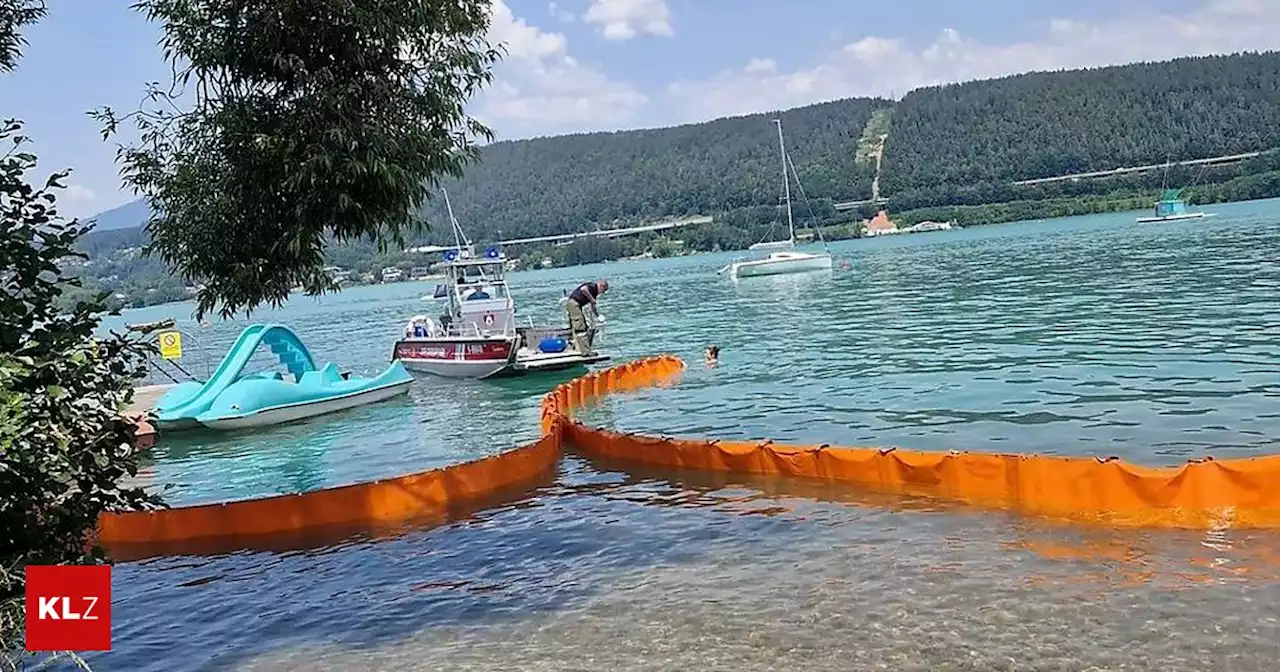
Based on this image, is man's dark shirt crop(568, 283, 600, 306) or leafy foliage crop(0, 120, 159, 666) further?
man's dark shirt crop(568, 283, 600, 306)

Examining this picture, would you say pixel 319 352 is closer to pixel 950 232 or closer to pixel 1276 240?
pixel 1276 240

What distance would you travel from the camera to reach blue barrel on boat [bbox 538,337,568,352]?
35.7m

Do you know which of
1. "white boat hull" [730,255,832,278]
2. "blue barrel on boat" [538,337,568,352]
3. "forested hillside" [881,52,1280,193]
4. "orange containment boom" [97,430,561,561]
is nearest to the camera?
"orange containment boom" [97,430,561,561]

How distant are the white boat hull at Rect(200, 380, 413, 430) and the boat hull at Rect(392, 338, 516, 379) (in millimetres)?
2936

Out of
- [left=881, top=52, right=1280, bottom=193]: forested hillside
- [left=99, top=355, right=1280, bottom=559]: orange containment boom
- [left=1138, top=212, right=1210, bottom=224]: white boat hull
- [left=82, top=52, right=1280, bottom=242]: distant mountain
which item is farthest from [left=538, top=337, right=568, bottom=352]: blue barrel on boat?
[left=881, top=52, right=1280, bottom=193]: forested hillside

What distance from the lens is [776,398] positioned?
26.8 metres

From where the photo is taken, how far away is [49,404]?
560 cm

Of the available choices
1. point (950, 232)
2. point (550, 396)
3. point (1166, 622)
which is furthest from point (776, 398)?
point (950, 232)

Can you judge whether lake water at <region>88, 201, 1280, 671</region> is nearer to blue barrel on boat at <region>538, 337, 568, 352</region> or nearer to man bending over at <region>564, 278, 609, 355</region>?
blue barrel on boat at <region>538, 337, 568, 352</region>

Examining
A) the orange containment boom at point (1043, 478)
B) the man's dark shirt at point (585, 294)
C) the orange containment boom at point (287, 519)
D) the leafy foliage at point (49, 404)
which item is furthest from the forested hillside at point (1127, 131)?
the leafy foliage at point (49, 404)

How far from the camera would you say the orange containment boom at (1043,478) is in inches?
489

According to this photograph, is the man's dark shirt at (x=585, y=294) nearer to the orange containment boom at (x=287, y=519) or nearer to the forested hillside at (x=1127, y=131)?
the orange containment boom at (x=287, y=519)

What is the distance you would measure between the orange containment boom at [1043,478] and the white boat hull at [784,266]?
281 feet

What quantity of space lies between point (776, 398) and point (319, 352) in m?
42.6
